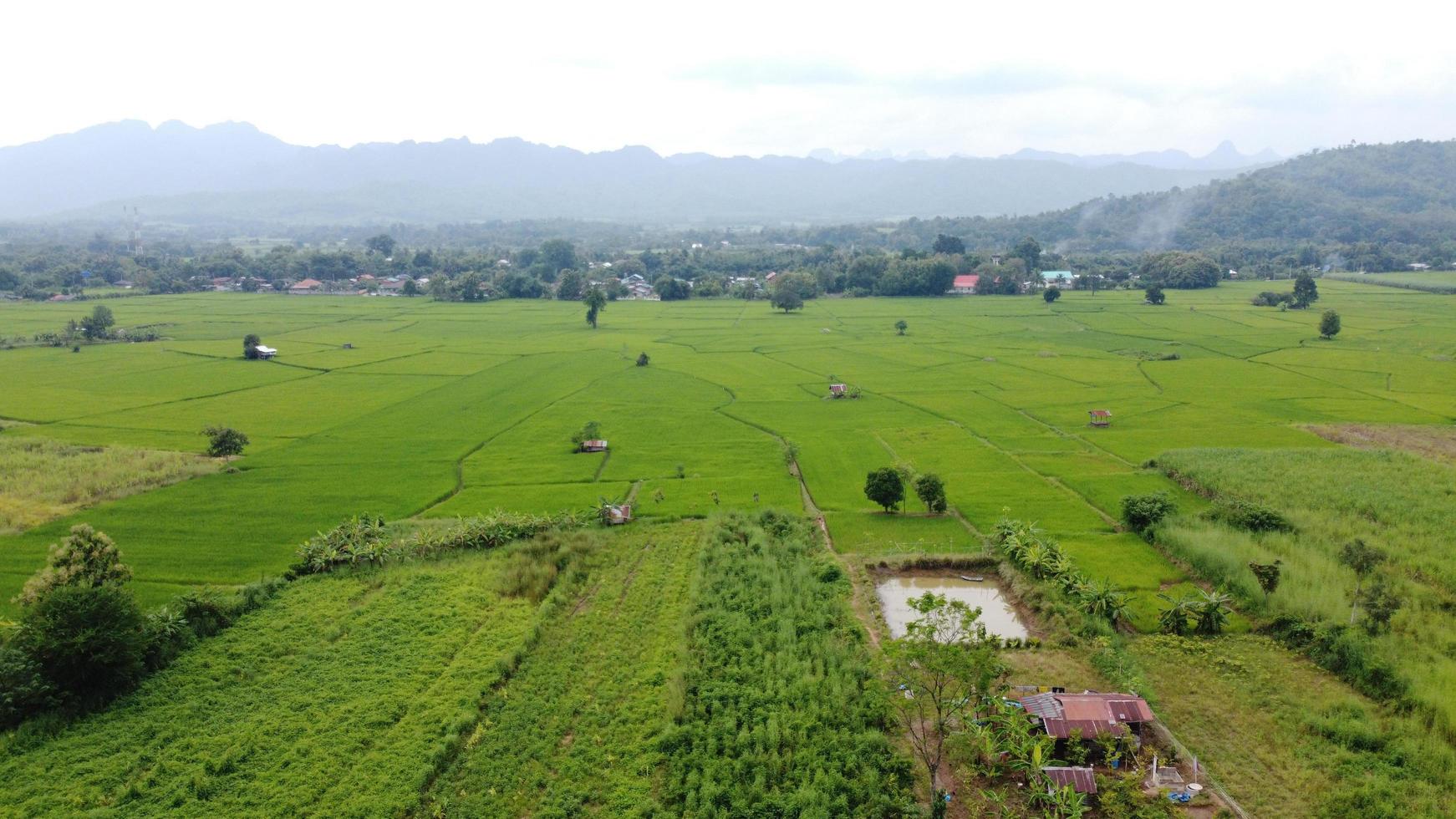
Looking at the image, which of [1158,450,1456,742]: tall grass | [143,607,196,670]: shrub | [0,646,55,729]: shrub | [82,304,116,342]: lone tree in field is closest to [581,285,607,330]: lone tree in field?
[82,304,116,342]: lone tree in field

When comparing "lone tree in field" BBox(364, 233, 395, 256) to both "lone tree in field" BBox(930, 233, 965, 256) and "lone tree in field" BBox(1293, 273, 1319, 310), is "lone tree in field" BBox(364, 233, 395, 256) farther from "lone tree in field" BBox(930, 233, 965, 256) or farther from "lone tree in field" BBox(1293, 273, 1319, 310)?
"lone tree in field" BBox(1293, 273, 1319, 310)

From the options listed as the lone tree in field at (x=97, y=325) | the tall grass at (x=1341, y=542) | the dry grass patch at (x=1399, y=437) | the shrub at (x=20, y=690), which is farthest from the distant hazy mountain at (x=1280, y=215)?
the shrub at (x=20, y=690)

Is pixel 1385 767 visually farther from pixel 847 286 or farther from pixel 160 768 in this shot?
pixel 847 286

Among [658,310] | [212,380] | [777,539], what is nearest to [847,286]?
[658,310]

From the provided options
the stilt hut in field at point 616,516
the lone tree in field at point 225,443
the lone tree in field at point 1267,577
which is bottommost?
the stilt hut in field at point 616,516

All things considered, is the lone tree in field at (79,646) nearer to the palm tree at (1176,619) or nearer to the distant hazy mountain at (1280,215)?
the palm tree at (1176,619)
